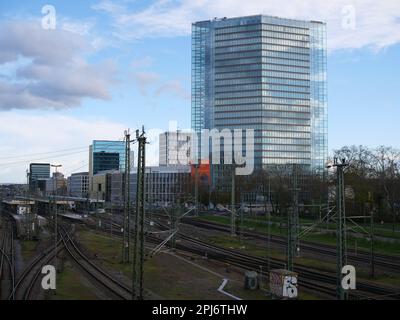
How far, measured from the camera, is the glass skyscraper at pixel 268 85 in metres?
177

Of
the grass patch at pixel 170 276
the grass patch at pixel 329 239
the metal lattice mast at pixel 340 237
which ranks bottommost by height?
the grass patch at pixel 329 239

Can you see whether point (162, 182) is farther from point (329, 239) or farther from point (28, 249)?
point (28, 249)

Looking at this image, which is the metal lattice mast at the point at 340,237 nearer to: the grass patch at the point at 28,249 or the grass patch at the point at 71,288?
the grass patch at the point at 71,288

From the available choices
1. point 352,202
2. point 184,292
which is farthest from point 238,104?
point 184,292

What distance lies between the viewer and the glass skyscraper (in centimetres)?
17675

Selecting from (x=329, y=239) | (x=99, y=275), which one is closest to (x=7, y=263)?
(x=99, y=275)

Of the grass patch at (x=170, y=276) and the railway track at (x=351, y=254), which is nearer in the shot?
the grass patch at (x=170, y=276)

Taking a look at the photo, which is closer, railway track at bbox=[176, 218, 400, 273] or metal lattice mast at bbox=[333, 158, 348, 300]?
metal lattice mast at bbox=[333, 158, 348, 300]

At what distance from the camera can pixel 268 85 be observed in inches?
7013

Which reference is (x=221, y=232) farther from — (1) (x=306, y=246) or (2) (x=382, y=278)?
(2) (x=382, y=278)

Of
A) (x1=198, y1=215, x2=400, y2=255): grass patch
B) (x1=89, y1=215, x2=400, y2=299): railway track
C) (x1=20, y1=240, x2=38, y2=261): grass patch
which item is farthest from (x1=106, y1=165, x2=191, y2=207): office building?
(x1=20, y1=240, x2=38, y2=261): grass patch

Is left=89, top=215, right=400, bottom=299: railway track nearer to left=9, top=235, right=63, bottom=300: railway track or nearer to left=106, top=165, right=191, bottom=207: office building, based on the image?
left=9, top=235, right=63, bottom=300: railway track

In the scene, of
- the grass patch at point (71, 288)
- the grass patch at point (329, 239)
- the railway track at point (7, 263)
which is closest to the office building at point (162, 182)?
the grass patch at point (329, 239)

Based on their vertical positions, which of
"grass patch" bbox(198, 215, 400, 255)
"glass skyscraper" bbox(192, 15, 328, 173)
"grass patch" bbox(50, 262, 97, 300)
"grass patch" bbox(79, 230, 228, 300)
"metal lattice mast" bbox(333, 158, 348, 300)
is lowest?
"grass patch" bbox(198, 215, 400, 255)
